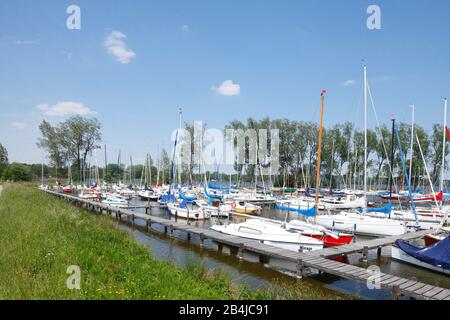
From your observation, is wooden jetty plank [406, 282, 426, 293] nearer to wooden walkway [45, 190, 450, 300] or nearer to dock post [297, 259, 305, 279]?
wooden walkway [45, 190, 450, 300]

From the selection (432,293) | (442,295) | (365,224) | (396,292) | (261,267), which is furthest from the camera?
(365,224)

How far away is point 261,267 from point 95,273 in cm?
872

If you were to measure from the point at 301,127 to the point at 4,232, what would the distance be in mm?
71122

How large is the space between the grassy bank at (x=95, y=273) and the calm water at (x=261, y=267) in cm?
125

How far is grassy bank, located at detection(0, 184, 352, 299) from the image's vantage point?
8008 mm

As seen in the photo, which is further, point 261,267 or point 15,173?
point 15,173

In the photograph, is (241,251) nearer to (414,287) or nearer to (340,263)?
(340,263)

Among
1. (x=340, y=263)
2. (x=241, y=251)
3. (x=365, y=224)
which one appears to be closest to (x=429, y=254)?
(x=340, y=263)

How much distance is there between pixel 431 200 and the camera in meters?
44.5

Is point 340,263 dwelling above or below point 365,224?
above

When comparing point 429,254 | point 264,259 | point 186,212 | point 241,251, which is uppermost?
point 429,254

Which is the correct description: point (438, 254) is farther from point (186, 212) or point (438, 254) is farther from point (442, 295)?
point (186, 212)

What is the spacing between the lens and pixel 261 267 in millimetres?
15844

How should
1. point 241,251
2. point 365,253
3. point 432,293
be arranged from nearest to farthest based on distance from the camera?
point 432,293 → point 365,253 → point 241,251
